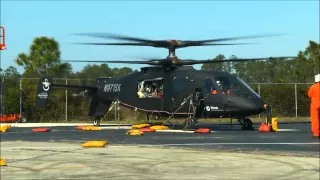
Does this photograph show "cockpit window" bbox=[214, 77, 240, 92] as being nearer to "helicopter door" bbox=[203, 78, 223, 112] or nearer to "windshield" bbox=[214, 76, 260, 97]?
"windshield" bbox=[214, 76, 260, 97]

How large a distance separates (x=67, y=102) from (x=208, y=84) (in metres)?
17.6

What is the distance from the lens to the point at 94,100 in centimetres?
2642

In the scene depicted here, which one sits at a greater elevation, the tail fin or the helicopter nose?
the tail fin

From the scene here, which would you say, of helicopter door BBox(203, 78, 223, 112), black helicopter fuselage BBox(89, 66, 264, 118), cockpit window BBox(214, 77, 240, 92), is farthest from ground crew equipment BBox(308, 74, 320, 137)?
helicopter door BBox(203, 78, 223, 112)

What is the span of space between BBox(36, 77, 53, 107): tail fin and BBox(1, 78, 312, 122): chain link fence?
8070 mm

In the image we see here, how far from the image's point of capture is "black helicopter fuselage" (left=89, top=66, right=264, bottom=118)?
1984cm

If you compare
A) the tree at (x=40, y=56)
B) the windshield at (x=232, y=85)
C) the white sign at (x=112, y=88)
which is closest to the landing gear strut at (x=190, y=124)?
the windshield at (x=232, y=85)

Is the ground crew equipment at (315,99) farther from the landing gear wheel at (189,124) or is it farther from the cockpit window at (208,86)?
the landing gear wheel at (189,124)

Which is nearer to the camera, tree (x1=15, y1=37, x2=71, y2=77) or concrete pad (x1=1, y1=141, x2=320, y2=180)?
concrete pad (x1=1, y1=141, x2=320, y2=180)

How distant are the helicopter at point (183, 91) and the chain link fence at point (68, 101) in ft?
35.7

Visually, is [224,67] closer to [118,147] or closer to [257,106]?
[257,106]

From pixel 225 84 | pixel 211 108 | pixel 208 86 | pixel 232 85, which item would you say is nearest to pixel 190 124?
pixel 211 108

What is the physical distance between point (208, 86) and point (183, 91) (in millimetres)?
1365

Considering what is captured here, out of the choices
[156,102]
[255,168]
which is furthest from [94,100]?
[255,168]
